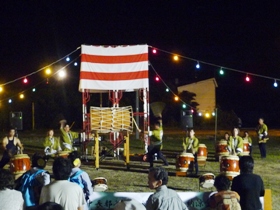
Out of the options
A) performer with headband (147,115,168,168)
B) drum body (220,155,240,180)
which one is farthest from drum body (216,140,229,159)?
drum body (220,155,240,180)

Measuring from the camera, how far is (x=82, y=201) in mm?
5812

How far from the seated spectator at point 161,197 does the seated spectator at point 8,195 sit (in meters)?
1.49

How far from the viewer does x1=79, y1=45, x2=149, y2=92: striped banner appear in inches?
714

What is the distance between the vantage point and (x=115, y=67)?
18.3 meters

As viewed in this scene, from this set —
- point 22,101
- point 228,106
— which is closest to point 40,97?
point 22,101

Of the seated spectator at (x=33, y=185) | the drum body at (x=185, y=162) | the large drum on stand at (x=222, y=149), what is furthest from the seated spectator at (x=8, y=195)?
the large drum on stand at (x=222, y=149)

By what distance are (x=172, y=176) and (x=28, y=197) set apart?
8271 mm

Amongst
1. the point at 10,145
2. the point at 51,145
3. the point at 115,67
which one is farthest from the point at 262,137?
the point at 10,145

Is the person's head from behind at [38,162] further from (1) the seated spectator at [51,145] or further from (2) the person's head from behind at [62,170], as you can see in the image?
(1) the seated spectator at [51,145]

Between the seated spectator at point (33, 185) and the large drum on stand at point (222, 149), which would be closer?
the seated spectator at point (33, 185)

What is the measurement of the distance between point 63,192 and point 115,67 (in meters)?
13.0

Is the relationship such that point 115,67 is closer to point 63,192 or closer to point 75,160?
point 75,160

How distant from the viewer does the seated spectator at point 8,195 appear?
17.4 ft

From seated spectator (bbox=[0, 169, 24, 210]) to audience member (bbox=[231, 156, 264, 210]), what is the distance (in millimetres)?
3030
